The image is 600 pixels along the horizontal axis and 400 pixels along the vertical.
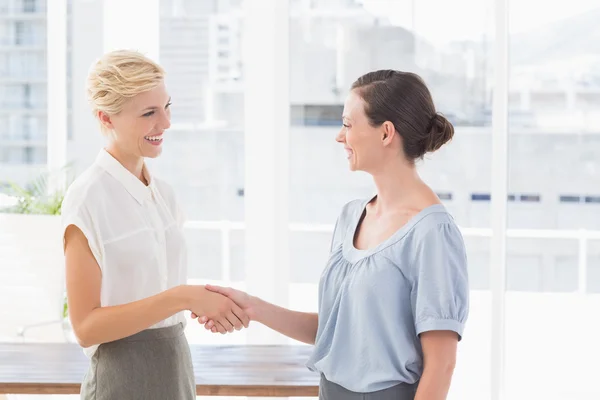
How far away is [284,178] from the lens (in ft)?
13.2

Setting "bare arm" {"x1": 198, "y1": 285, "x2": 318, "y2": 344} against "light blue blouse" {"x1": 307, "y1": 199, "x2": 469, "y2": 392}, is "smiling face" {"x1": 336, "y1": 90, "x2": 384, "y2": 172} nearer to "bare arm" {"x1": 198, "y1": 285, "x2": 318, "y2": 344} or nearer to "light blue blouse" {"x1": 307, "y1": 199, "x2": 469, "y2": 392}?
"light blue blouse" {"x1": 307, "y1": 199, "x2": 469, "y2": 392}

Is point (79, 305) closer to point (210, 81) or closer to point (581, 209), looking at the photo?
point (210, 81)

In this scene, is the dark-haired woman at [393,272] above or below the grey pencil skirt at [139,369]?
above

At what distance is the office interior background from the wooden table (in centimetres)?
104

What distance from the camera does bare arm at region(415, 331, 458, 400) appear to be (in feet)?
5.21

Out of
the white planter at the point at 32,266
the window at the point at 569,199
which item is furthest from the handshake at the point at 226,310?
the window at the point at 569,199

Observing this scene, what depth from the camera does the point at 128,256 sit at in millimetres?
1891

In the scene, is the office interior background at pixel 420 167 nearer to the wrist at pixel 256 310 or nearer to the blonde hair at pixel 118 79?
the wrist at pixel 256 310

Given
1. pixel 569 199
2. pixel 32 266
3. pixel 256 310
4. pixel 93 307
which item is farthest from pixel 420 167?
pixel 93 307

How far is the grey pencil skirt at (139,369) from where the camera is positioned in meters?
1.95

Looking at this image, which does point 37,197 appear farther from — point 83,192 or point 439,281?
point 439,281

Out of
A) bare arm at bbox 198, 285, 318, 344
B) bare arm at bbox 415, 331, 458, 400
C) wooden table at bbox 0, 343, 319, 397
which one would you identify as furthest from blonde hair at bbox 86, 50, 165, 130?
wooden table at bbox 0, 343, 319, 397

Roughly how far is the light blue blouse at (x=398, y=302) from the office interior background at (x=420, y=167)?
92.1 inches

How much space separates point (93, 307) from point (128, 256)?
0.14 metres
